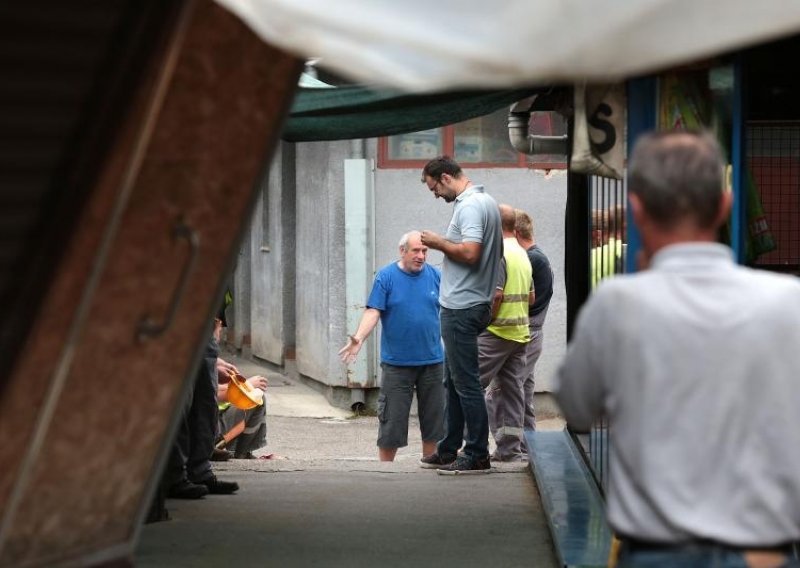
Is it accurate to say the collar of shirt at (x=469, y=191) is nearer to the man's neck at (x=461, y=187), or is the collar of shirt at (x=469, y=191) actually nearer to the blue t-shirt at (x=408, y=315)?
the man's neck at (x=461, y=187)

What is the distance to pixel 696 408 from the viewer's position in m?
2.87

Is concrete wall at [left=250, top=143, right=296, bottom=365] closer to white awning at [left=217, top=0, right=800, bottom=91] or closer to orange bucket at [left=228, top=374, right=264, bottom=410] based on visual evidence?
orange bucket at [left=228, top=374, right=264, bottom=410]

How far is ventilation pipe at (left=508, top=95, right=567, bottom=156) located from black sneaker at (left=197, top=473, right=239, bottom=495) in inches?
113

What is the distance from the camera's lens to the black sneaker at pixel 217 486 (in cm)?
820

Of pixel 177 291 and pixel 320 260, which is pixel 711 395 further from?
pixel 320 260

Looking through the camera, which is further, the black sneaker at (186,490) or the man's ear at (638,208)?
the black sneaker at (186,490)

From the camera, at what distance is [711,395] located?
286cm

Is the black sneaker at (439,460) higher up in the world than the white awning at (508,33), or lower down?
lower down

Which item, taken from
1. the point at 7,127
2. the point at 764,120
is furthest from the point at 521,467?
the point at 7,127

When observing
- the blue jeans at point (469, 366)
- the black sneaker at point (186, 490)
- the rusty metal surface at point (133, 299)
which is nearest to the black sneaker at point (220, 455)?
the black sneaker at point (186, 490)

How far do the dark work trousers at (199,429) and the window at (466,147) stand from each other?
645 cm

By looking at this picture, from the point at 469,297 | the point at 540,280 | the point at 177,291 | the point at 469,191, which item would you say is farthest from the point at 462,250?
the point at 177,291

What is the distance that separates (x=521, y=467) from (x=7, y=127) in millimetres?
5621

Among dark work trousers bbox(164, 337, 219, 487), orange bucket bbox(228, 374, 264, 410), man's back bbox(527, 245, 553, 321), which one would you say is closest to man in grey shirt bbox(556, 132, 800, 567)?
dark work trousers bbox(164, 337, 219, 487)
